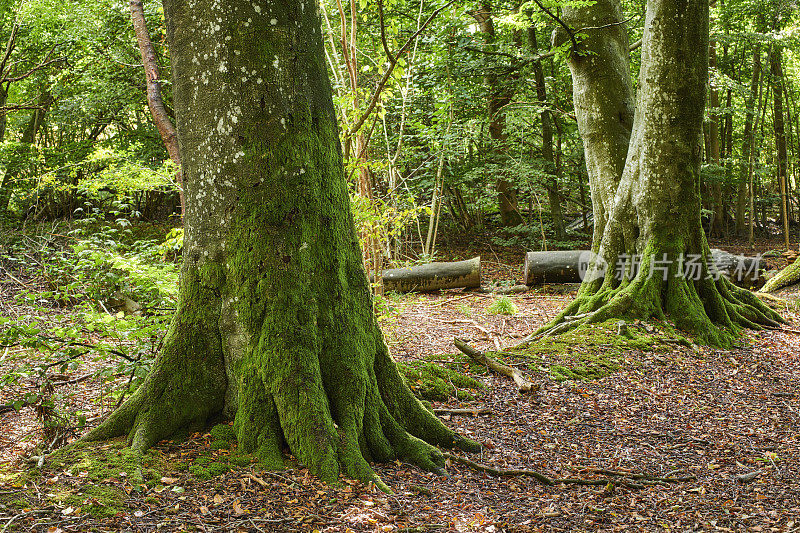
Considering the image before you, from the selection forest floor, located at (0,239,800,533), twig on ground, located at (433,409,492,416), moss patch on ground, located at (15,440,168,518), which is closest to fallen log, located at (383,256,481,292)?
forest floor, located at (0,239,800,533)

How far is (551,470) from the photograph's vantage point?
3.79m

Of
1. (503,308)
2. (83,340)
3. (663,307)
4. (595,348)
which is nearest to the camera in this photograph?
(83,340)

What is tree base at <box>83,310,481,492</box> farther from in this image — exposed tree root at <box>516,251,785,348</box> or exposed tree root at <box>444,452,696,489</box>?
exposed tree root at <box>516,251,785,348</box>

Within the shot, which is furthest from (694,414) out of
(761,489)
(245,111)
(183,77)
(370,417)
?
(183,77)

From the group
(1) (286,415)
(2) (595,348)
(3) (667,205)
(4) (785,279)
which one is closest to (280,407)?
(1) (286,415)

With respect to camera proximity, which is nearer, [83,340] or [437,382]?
[83,340]

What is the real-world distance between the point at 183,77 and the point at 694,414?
506 cm

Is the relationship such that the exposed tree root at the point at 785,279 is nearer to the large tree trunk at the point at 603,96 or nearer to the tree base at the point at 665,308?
the tree base at the point at 665,308

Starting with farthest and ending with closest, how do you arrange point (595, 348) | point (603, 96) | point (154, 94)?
point (603, 96) < point (154, 94) < point (595, 348)

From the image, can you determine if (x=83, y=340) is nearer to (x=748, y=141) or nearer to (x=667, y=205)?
(x=667, y=205)

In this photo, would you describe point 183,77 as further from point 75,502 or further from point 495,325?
point 495,325

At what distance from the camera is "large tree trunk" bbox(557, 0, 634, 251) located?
27.8 ft

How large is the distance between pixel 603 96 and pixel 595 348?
432 centimetres

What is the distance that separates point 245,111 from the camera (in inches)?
126
